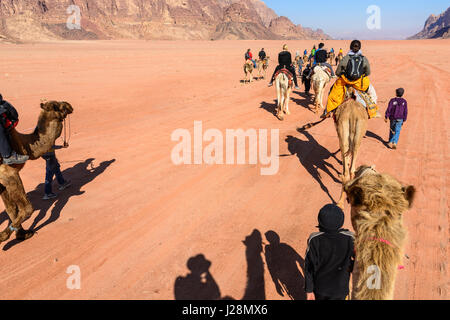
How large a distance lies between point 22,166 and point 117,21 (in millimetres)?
191206

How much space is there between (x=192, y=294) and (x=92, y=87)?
1908 cm

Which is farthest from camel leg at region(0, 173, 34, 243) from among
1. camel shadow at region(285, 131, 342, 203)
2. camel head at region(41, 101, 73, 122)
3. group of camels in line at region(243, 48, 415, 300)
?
camel shadow at region(285, 131, 342, 203)

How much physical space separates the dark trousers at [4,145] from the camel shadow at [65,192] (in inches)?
65.2

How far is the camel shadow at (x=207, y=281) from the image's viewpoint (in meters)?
4.14

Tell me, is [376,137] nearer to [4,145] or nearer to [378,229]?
Answer: [378,229]

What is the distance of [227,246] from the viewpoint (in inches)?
202

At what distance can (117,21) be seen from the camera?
550ft

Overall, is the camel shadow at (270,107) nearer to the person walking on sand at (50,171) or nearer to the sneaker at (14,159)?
the person walking on sand at (50,171)

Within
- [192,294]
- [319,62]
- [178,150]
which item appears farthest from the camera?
[319,62]

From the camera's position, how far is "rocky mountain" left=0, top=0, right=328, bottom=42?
121 metres

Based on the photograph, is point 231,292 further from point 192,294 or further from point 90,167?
point 90,167

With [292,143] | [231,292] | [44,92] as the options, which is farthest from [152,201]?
[44,92]

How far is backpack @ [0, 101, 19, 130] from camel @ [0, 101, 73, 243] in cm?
19

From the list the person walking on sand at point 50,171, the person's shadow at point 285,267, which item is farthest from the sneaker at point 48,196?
the person's shadow at point 285,267
